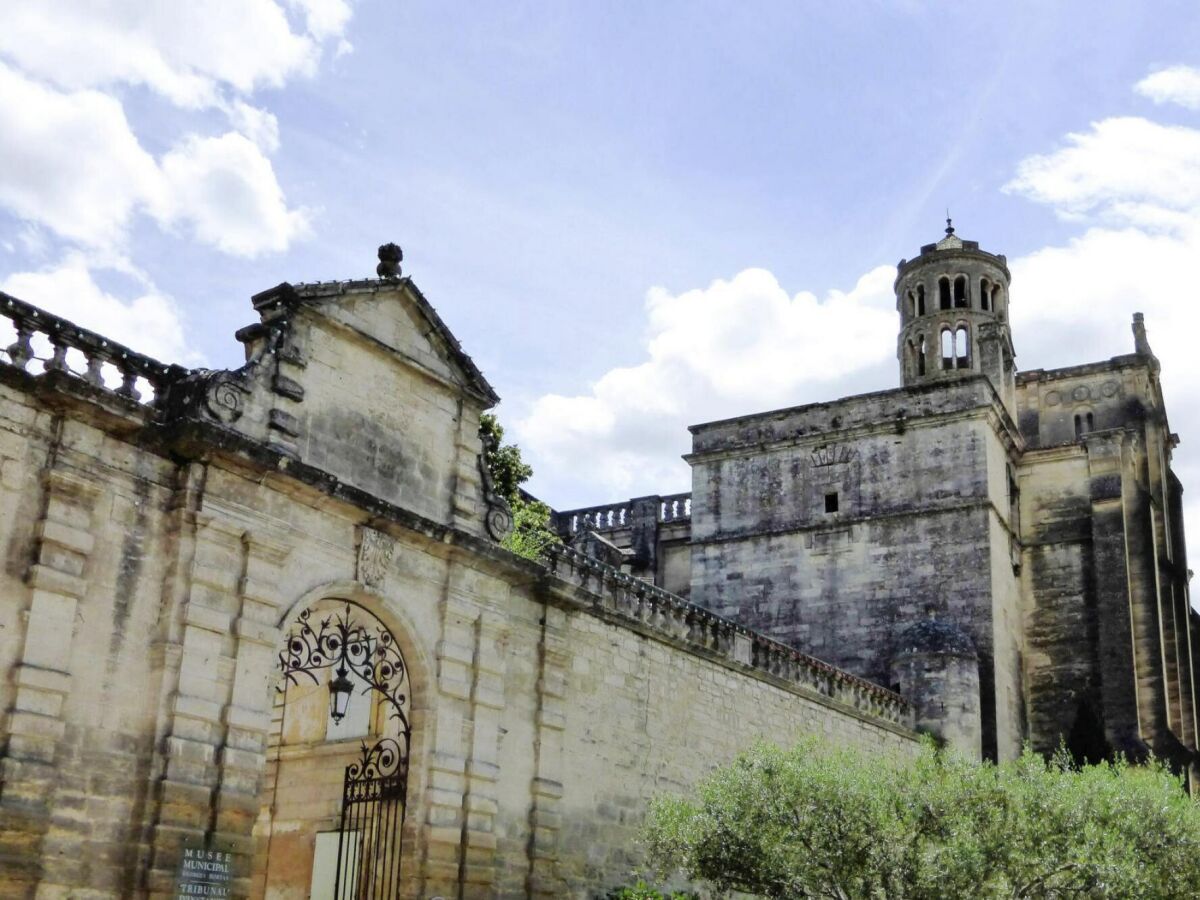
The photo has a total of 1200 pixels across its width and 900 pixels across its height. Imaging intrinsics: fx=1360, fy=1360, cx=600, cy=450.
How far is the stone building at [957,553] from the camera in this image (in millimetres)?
24594

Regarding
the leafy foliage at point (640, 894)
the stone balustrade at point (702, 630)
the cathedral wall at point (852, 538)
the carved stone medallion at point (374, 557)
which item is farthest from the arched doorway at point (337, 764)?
the cathedral wall at point (852, 538)

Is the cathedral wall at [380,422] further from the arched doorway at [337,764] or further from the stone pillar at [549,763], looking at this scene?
the stone pillar at [549,763]

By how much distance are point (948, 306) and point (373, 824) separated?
19927mm

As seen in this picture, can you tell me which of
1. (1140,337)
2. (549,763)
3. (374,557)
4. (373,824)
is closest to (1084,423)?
(1140,337)

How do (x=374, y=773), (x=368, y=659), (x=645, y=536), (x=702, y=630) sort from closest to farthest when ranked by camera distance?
(x=368, y=659) < (x=374, y=773) < (x=702, y=630) < (x=645, y=536)

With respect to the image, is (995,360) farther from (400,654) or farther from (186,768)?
(186,768)

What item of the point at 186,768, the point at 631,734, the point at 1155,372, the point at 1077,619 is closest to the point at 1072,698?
the point at 1077,619

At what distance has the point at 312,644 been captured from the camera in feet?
48.2

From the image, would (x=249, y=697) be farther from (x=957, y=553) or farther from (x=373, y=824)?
(x=957, y=553)

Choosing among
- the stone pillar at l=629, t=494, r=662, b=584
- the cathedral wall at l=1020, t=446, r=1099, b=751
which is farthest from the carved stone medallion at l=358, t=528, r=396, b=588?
the cathedral wall at l=1020, t=446, r=1099, b=751

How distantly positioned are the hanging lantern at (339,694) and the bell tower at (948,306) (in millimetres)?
17619

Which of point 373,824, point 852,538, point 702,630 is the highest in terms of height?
point 852,538

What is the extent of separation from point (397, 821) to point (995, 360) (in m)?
18.5

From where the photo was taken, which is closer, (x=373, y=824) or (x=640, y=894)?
(x=373, y=824)
